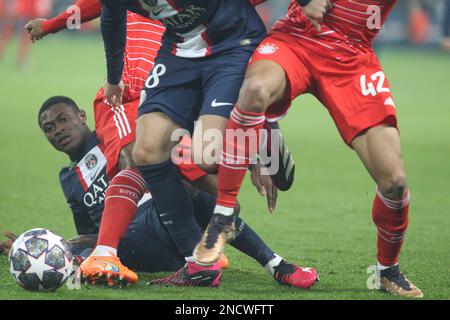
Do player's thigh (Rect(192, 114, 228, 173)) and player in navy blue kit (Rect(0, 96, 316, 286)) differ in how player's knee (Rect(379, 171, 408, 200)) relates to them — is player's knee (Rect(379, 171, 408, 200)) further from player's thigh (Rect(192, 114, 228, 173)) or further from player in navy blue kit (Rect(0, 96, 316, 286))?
player's thigh (Rect(192, 114, 228, 173))

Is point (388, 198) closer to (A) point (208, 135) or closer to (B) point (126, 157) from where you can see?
(A) point (208, 135)

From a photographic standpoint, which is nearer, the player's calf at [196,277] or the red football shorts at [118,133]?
the player's calf at [196,277]

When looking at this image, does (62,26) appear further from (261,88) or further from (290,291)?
(290,291)

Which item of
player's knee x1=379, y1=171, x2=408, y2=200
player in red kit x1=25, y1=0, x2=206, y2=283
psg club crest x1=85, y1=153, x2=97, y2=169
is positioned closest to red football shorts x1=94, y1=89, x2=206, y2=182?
player in red kit x1=25, y1=0, x2=206, y2=283

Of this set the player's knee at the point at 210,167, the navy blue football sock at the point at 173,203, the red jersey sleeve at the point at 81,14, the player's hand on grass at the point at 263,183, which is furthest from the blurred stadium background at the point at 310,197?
the red jersey sleeve at the point at 81,14

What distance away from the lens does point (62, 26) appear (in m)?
6.92

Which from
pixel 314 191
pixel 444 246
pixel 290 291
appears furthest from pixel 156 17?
pixel 314 191

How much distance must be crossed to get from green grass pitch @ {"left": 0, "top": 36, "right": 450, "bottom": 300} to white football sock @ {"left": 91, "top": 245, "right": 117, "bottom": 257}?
246 millimetres

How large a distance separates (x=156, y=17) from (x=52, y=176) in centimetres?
470

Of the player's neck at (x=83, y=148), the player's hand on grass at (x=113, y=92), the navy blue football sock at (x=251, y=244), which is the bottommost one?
the navy blue football sock at (x=251, y=244)

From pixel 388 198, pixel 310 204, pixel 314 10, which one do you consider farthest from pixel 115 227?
pixel 310 204

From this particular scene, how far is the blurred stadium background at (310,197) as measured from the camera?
6.03m

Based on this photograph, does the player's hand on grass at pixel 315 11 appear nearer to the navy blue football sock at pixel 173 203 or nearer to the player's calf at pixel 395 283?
the navy blue football sock at pixel 173 203

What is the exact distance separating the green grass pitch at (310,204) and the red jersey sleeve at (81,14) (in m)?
1.60
